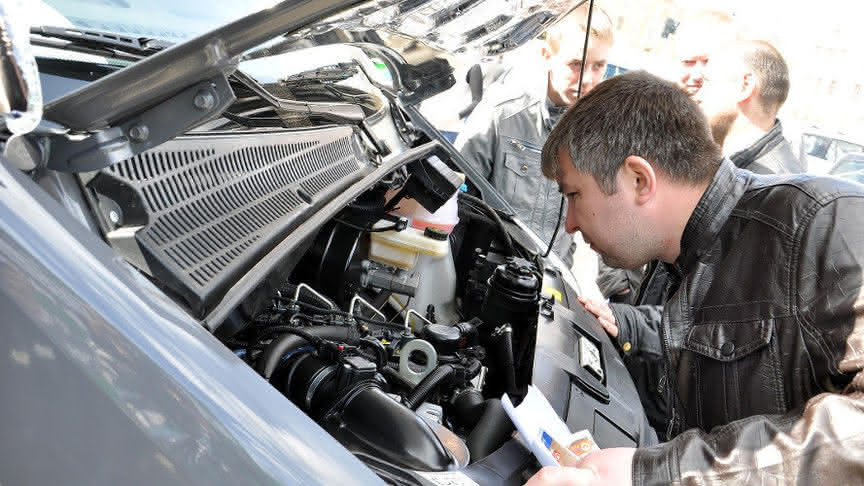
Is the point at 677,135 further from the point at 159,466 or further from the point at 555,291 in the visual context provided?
the point at 159,466

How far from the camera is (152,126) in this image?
89cm

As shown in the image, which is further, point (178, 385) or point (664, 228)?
point (664, 228)

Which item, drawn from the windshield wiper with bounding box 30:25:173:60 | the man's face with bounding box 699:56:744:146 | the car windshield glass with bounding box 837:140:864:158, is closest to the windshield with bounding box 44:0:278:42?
the windshield wiper with bounding box 30:25:173:60

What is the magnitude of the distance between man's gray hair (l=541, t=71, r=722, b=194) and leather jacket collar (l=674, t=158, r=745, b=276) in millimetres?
27

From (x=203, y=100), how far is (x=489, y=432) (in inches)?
34.0

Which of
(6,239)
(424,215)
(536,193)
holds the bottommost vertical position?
(536,193)

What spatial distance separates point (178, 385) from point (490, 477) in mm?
660

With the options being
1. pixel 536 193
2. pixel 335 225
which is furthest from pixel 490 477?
pixel 536 193

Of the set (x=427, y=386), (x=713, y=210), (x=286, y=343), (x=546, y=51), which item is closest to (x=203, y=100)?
(x=286, y=343)

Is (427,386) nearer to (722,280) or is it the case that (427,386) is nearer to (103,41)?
(722,280)

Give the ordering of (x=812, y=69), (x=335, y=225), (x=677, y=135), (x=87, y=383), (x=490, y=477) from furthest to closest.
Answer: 1. (x=812, y=69)
2. (x=335, y=225)
3. (x=677, y=135)
4. (x=490, y=477)
5. (x=87, y=383)

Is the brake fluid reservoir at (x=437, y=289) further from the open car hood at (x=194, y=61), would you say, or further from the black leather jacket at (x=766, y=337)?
the open car hood at (x=194, y=61)

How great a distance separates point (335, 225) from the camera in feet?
6.83

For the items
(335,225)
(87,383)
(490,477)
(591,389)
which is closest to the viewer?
(87,383)
